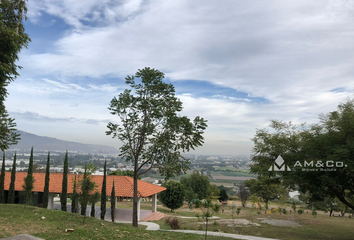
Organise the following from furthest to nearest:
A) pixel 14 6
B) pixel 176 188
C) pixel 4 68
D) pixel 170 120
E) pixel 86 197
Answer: pixel 176 188 → pixel 170 120 → pixel 14 6 → pixel 86 197 → pixel 4 68

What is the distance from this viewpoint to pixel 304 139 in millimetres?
15906

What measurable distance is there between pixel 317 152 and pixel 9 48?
16927 millimetres

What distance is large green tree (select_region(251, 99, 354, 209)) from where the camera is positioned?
1291cm

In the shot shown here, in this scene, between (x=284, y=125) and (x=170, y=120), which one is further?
(x=284, y=125)

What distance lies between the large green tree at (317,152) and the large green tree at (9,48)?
16.3 meters

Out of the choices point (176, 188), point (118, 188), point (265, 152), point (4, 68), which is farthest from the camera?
point (176, 188)

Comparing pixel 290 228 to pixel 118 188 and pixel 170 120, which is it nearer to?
pixel 170 120

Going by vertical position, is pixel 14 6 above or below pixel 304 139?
above

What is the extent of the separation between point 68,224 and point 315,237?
49.9ft

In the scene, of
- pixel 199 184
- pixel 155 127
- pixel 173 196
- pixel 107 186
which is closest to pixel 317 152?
pixel 155 127

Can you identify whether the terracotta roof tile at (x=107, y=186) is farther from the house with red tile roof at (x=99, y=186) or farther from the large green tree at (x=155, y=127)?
the large green tree at (x=155, y=127)

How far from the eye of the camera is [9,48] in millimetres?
11367

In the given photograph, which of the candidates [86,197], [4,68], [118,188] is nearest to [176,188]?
[118,188]

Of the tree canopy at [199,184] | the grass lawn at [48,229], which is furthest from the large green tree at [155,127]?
the tree canopy at [199,184]
